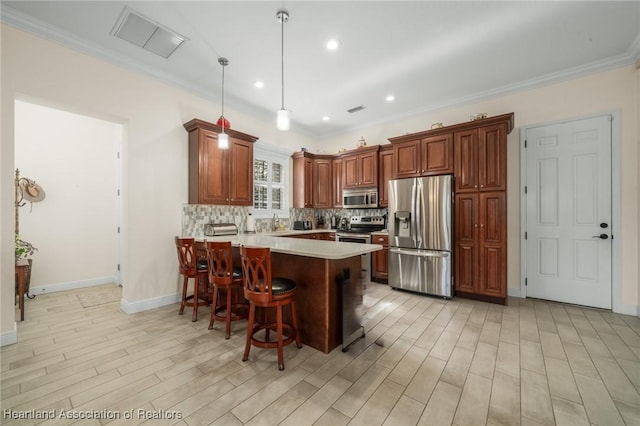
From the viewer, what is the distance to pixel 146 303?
3.47 meters

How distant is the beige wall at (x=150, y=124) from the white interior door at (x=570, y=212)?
0.54ft

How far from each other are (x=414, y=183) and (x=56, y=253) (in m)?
6.13

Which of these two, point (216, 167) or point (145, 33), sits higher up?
point (145, 33)

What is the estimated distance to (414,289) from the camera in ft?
13.6

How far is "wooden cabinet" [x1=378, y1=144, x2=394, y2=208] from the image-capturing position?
5.09 m

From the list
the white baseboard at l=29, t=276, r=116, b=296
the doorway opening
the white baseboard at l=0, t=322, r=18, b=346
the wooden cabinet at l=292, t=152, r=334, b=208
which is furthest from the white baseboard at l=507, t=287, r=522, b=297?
the white baseboard at l=29, t=276, r=116, b=296

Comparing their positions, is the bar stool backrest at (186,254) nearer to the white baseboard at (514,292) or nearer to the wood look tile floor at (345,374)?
the wood look tile floor at (345,374)

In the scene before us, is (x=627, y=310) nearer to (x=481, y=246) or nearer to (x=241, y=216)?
(x=481, y=246)

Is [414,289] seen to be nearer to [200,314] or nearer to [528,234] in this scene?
[528,234]

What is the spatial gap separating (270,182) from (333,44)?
122 inches

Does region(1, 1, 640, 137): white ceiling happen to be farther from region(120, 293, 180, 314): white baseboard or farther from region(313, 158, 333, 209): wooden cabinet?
region(120, 293, 180, 314): white baseboard

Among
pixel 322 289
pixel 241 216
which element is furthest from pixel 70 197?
pixel 322 289

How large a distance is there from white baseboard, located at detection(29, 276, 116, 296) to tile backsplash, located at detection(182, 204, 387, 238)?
7.58ft

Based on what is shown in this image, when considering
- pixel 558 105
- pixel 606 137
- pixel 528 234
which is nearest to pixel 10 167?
pixel 528 234
